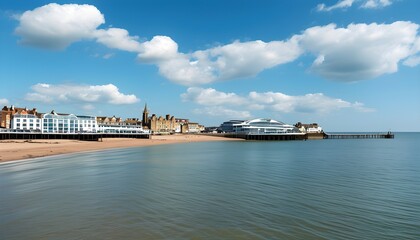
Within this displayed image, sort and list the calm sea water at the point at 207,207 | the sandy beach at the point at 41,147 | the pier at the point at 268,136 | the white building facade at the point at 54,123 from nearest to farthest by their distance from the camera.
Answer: the calm sea water at the point at 207,207
the sandy beach at the point at 41,147
the white building facade at the point at 54,123
the pier at the point at 268,136

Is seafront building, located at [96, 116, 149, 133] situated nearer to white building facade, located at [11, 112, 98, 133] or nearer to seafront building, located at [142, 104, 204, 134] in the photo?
white building facade, located at [11, 112, 98, 133]

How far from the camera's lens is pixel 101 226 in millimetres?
10008

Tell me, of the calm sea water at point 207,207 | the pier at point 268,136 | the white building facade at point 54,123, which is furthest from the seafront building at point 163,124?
the calm sea water at point 207,207

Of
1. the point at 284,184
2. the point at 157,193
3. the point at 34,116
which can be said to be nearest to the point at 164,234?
the point at 157,193

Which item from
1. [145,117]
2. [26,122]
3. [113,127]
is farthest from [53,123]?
[145,117]

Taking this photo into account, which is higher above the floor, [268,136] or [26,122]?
[26,122]

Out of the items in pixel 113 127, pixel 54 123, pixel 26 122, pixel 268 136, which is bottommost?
pixel 268 136

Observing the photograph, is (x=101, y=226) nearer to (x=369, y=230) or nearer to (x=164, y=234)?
(x=164, y=234)

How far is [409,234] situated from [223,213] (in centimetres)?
640

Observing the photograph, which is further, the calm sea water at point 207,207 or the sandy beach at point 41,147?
the sandy beach at point 41,147

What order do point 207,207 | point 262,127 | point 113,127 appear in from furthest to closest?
point 262,127 < point 113,127 < point 207,207

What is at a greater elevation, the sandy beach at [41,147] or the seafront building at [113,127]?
the seafront building at [113,127]

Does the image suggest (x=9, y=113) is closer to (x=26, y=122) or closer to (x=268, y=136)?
(x=26, y=122)

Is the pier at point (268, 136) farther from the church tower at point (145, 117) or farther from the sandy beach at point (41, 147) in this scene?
the sandy beach at point (41, 147)
